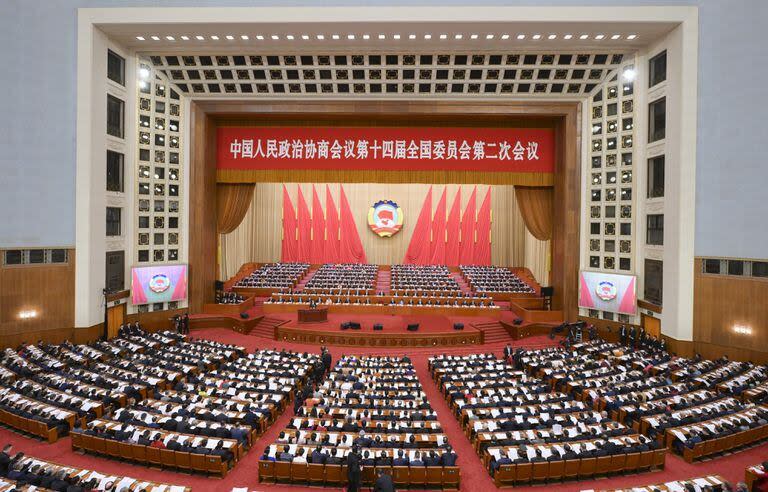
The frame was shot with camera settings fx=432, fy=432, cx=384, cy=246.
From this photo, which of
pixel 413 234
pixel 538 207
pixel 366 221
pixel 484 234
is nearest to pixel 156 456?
pixel 538 207

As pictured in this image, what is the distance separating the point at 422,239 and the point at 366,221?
4835 mm

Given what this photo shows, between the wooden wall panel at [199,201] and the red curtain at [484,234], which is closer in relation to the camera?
the wooden wall panel at [199,201]

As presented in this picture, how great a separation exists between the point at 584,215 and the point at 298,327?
14241 mm

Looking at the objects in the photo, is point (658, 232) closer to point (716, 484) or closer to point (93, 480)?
point (716, 484)

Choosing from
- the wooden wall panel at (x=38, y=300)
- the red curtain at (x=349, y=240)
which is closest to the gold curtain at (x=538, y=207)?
the red curtain at (x=349, y=240)

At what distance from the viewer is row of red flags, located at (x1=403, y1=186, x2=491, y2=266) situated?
3456 cm

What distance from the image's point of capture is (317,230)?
35.0 meters

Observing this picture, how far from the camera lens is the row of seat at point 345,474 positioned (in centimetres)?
753

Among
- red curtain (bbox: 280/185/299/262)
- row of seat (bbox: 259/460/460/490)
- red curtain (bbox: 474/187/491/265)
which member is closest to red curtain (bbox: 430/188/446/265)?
red curtain (bbox: 474/187/491/265)

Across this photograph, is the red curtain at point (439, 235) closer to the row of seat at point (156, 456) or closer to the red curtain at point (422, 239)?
the red curtain at point (422, 239)

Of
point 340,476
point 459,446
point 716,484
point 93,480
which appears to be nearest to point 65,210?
point 93,480

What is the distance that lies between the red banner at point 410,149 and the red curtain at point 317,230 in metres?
12.7

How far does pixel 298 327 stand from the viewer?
1928cm

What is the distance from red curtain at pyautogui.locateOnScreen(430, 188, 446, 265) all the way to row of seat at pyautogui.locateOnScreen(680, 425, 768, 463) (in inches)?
1016
